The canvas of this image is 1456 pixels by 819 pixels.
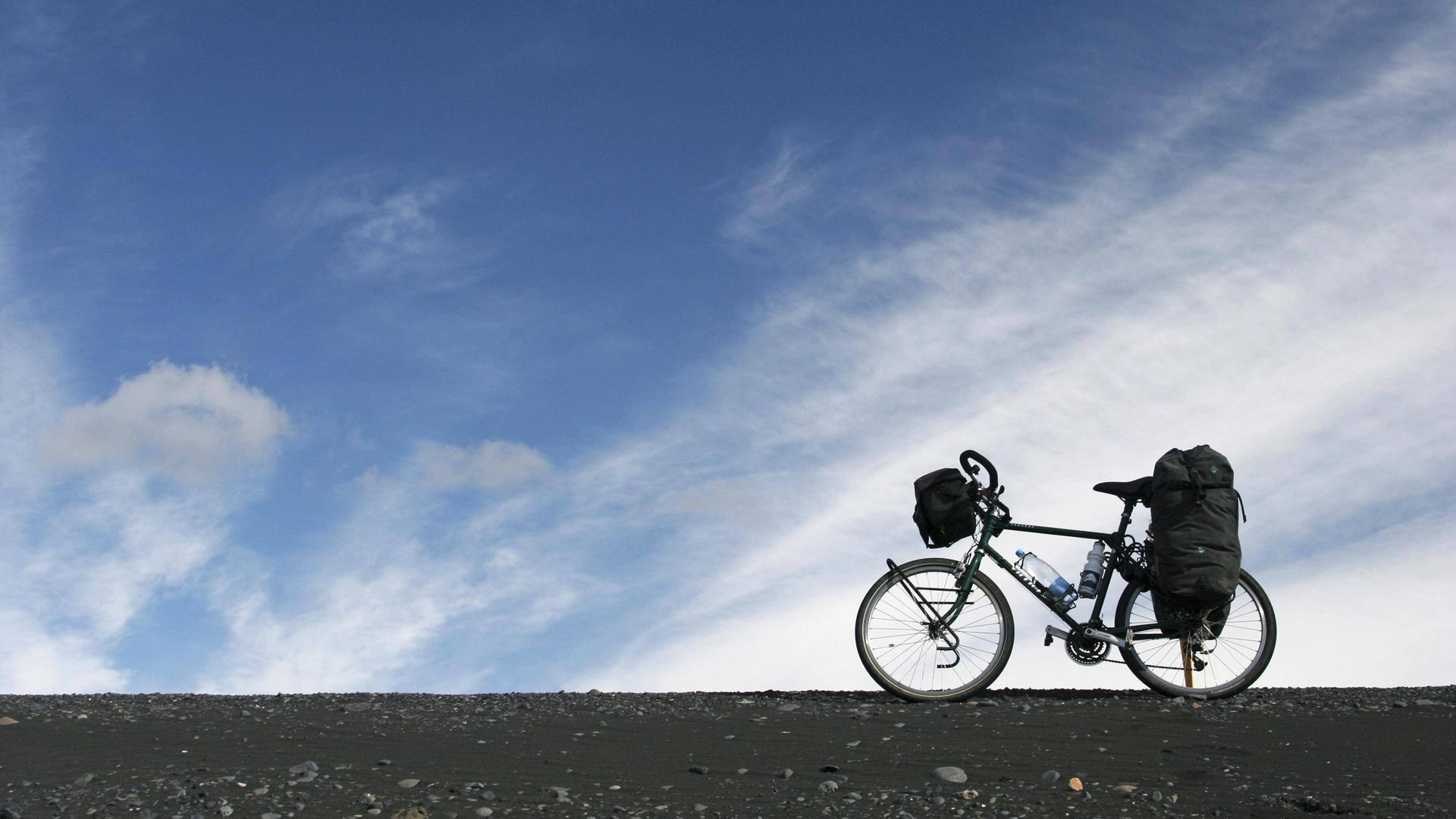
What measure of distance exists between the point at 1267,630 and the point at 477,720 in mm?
6117

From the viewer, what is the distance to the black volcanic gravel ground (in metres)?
6.53

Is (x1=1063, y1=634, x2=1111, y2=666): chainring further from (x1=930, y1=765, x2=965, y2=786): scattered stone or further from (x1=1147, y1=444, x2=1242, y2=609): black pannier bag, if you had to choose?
(x1=930, y1=765, x2=965, y2=786): scattered stone

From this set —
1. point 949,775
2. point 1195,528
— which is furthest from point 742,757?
point 1195,528

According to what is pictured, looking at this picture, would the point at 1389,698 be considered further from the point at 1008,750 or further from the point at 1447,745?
the point at 1008,750

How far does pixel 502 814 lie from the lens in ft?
20.9

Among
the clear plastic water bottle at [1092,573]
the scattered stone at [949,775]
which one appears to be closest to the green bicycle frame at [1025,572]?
the clear plastic water bottle at [1092,573]

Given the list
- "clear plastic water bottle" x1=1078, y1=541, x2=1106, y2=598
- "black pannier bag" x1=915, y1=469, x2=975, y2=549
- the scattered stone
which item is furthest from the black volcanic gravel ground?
"black pannier bag" x1=915, y1=469, x2=975, y2=549

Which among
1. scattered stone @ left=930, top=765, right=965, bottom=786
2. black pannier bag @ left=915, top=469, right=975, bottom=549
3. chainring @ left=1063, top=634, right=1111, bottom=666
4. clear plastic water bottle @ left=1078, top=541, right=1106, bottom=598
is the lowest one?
scattered stone @ left=930, top=765, right=965, bottom=786

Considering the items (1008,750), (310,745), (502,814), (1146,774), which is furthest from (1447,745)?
(310,745)

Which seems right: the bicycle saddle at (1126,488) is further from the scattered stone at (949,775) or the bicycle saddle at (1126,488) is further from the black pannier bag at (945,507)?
the scattered stone at (949,775)

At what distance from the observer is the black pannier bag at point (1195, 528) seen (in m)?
9.10

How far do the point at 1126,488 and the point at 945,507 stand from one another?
4.74 feet

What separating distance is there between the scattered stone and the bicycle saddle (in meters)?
3.41

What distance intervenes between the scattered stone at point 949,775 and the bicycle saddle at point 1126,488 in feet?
11.2
